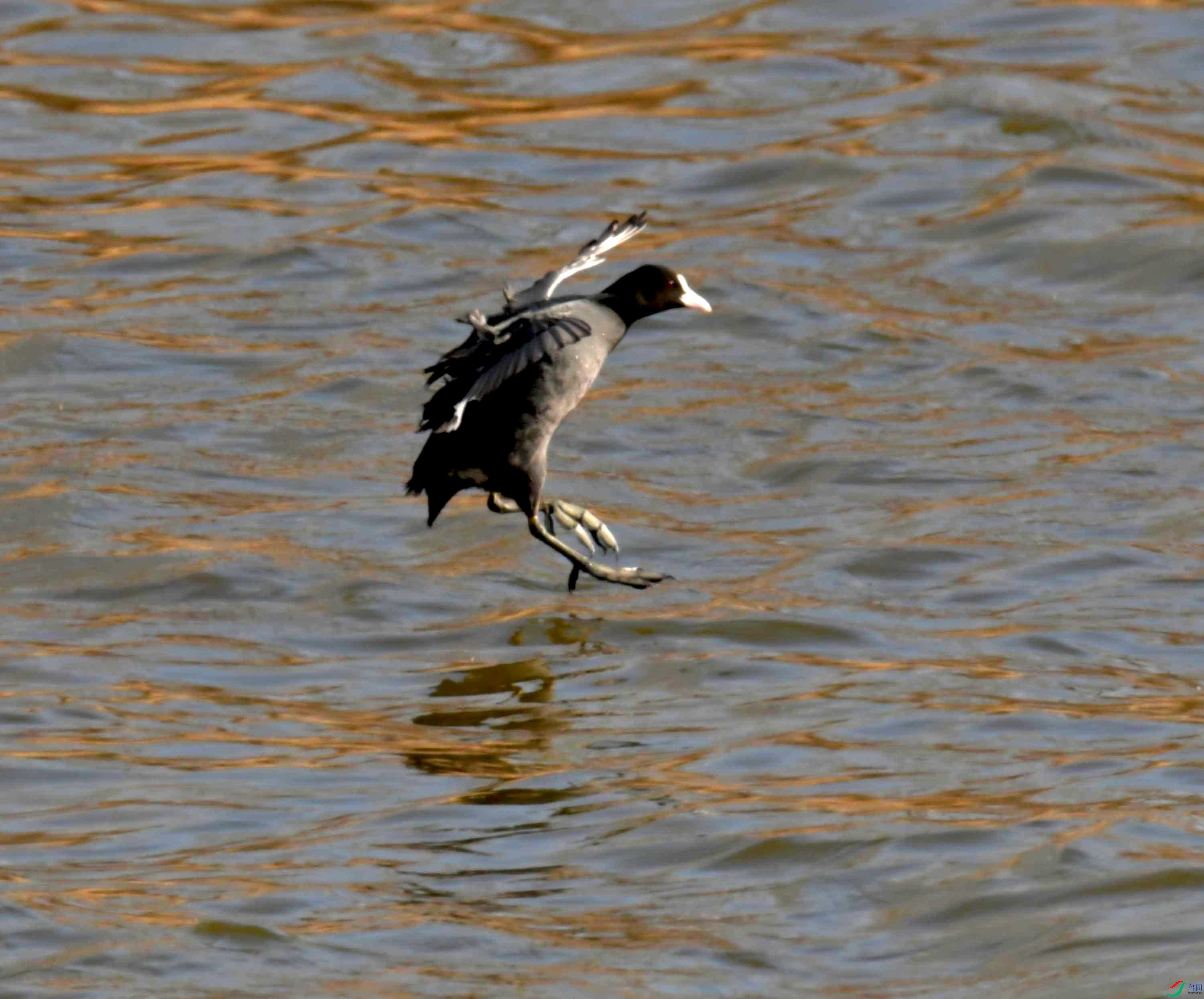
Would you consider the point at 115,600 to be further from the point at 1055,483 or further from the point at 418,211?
the point at 418,211

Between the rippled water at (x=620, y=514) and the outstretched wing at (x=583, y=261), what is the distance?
1.10 m

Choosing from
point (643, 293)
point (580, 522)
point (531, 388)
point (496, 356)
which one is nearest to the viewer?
point (496, 356)

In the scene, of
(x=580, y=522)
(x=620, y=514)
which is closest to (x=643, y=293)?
(x=580, y=522)

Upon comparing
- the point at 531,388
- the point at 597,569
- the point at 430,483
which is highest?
the point at 531,388

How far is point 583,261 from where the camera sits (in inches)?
345

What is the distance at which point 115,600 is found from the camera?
880cm

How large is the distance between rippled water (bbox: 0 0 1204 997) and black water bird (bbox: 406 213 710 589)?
31 cm

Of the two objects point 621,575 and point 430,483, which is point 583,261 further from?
point 621,575

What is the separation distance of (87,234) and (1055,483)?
19.1 feet

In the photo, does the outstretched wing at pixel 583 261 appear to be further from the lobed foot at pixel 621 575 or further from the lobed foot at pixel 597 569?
the lobed foot at pixel 621 575

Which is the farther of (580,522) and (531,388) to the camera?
(580,522)

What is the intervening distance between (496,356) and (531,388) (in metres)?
0.33

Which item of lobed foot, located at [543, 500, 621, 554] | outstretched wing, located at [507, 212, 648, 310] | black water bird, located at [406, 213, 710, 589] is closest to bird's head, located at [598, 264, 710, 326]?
black water bird, located at [406, 213, 710, 589]

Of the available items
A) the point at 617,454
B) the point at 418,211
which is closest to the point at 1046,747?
the point at 617,454
